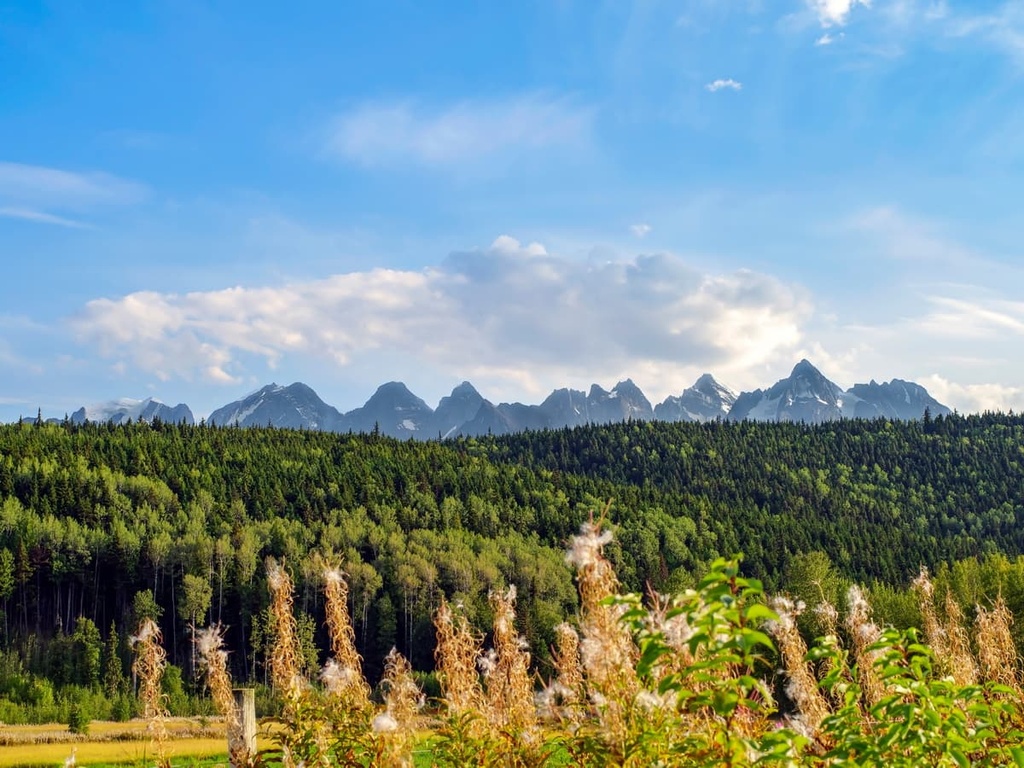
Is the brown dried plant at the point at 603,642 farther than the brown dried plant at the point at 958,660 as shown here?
No

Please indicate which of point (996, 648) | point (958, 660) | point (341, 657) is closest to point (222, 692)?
point (341, 657)

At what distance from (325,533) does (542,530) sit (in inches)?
1699

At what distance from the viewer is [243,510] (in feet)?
429

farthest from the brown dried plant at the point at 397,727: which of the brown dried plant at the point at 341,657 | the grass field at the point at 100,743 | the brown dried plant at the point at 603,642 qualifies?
the grass field at the point at 100,743

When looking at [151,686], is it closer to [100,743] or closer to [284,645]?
[284,645]

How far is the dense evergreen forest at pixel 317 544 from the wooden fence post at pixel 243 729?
6602cm

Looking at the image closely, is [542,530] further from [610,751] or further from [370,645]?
[610,751]

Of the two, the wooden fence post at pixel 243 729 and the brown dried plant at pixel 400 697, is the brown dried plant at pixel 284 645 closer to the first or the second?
the wooden fence post at pixel 243 729

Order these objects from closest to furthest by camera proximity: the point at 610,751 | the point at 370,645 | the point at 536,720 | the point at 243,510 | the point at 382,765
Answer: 1. the point at 610,751
2. the point at 382,765
3. the point at 536,720
4. the point at 370,645
5. the point at 243,510

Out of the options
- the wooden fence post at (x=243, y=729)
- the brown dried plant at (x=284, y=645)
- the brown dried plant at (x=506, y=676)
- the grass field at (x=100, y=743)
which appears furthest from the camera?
the grass field at (x=100, y=743)

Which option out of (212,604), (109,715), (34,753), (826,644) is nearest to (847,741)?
(826,644)

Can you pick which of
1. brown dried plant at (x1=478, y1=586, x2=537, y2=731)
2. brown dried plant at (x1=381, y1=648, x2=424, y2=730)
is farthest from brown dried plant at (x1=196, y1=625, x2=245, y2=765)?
brown dried plant at (x1=478, y1=586, x2=537, y2=731)

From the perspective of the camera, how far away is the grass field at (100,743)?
4434cm

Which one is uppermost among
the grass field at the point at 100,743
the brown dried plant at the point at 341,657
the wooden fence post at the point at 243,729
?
the brown dried plant at the point at 341,657
